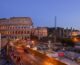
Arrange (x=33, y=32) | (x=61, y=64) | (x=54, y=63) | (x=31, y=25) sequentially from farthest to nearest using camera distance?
Answer: (x=31, y=25) < (x=33, y=32) < (x=54, y=63) < (x=61, y=64)

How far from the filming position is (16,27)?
91.0m

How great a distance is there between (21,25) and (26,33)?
4448mm

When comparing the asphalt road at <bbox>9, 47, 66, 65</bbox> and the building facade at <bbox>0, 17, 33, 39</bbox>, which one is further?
the building facade at <bbox>0, 17, 33, 39</bbox>

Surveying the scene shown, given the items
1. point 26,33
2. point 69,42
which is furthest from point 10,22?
point 69,42

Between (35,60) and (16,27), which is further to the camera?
(16,27)

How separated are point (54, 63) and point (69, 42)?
3262 centimetres

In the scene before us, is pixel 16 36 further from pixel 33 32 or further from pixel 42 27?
pixel 42 27

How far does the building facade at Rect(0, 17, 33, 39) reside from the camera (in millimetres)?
87812

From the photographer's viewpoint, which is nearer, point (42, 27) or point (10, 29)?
point (10, 29)

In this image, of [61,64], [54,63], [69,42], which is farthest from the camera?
[69,42]

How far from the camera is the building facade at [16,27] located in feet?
288

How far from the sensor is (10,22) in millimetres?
92438

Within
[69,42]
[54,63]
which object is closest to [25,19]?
[69,42]

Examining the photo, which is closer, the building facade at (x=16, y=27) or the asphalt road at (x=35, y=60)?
the asphalt road at (x=35, y=60)
